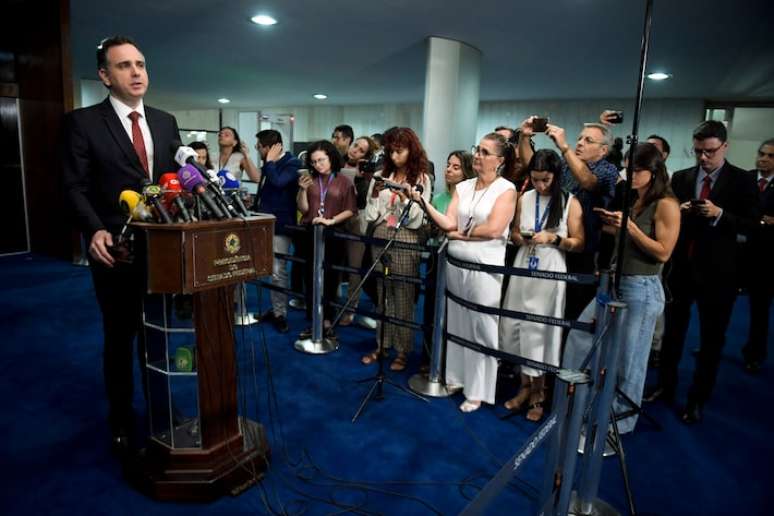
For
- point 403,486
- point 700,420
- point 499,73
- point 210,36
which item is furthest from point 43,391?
point 499,73

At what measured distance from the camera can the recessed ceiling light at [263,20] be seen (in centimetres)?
574

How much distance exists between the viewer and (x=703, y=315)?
10.4 feet

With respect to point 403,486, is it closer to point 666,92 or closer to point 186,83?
point 666,92

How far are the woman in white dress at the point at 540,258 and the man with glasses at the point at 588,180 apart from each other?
0.40 ft

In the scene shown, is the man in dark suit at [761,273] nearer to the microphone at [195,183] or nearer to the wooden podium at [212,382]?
the wooden podium at [212,382]

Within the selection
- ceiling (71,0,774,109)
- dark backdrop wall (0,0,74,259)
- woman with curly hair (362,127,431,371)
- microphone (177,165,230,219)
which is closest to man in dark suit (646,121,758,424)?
woman with curly hair (362,127,431,371)


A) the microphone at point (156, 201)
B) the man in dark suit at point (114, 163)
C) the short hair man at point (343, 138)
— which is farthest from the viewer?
the short hair man at point (343, 138)

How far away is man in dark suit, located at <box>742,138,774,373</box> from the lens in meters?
4.11

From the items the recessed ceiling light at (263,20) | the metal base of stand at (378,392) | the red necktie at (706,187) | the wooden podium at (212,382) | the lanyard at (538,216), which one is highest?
the recessed ceiling light at (263,20)

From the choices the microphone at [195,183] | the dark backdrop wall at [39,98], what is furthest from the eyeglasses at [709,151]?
the dark backdrop wall at [39,98]

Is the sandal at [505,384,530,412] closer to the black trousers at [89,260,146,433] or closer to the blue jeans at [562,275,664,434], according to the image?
the blue jeans at [562,275,664,434]

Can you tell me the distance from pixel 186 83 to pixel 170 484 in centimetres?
1079

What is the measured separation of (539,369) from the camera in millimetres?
2955

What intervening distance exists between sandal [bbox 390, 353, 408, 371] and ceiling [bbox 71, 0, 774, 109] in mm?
3464
